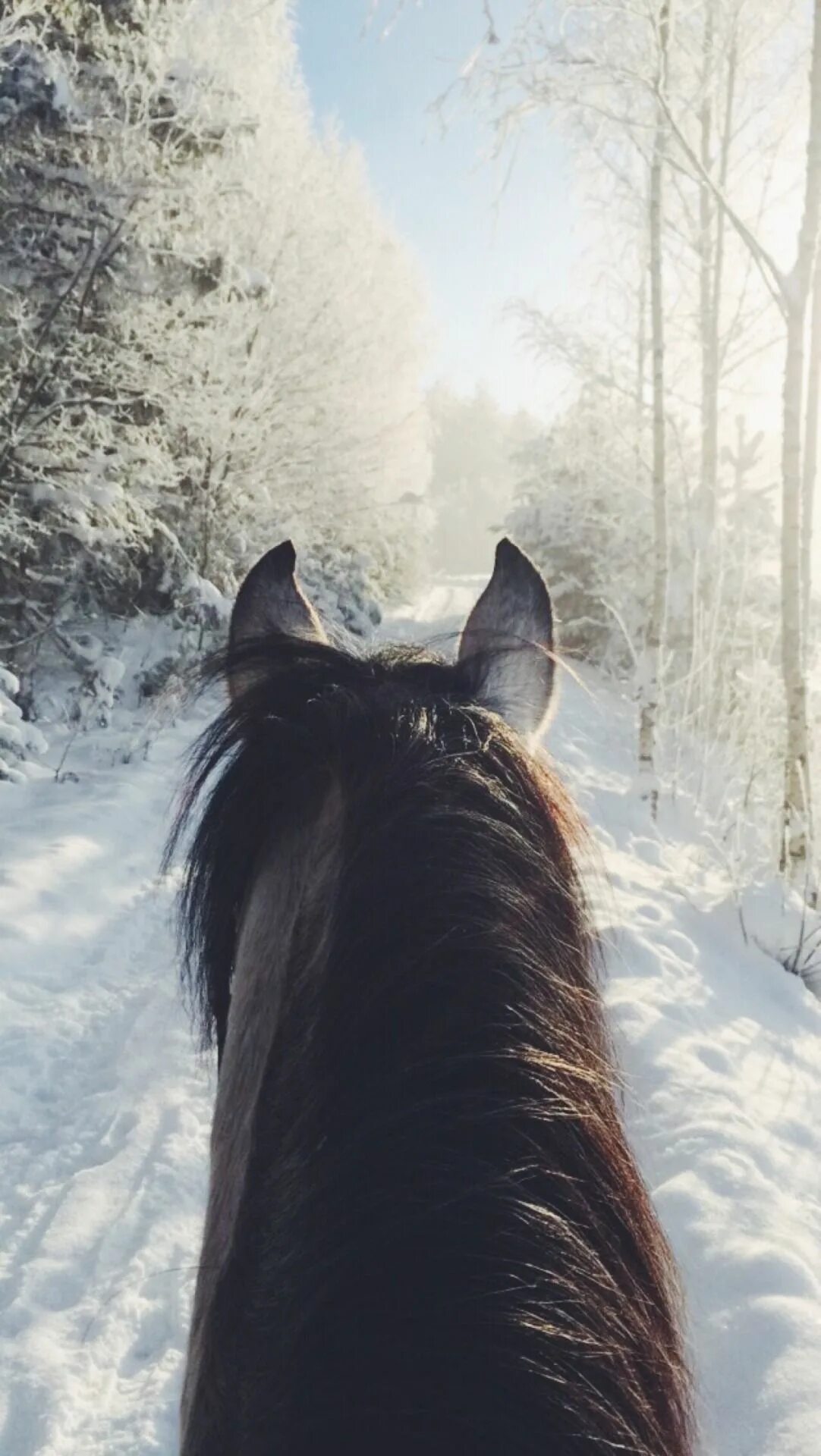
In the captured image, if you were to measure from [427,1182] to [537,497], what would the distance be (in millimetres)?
14925

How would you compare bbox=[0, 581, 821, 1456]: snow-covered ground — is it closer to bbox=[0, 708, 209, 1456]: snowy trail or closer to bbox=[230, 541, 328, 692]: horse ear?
bbox=[0, 708, 209, 1456]: snowy trail

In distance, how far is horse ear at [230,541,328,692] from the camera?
58.4 inches

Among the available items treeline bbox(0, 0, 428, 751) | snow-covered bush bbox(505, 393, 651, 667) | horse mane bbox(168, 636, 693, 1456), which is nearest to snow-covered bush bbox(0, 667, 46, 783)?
treeline bbox(0, 0, 428, 751)

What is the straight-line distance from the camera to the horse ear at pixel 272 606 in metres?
1.48

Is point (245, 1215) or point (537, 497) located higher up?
point (537, 497)

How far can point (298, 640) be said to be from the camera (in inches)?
47.9

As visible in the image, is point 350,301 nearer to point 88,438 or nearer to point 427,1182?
point 88,438

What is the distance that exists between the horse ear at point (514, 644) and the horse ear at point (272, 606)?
297 mm

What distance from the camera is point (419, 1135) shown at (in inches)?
24.3

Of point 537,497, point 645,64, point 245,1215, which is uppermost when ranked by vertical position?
point 645,64

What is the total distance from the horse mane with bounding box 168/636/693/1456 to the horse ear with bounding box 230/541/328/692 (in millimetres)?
541

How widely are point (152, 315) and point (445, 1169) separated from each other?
7.99 m

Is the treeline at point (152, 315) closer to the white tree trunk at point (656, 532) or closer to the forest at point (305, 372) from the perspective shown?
the forest at point (305, 372)

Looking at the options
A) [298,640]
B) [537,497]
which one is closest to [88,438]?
[298,640]
